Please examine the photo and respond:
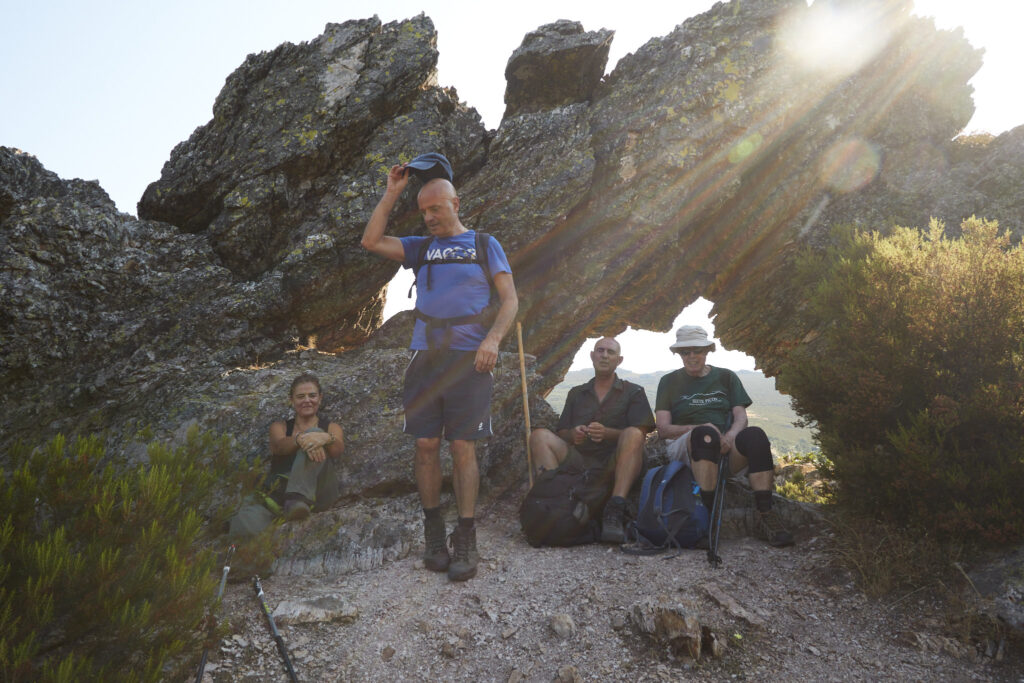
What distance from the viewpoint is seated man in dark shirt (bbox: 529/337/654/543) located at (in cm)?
561

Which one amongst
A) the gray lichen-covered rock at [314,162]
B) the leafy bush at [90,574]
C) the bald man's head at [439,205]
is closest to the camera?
the leafy bush at [90,574]

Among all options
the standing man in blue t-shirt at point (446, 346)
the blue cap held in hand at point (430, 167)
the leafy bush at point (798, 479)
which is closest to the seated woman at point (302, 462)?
the standing man in blue t-shirt at point (446, 346)

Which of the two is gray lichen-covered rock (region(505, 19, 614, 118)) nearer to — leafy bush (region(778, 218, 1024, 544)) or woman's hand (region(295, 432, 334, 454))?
leafy bush (region(778, 218, 1024, 544))

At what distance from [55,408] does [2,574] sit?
5211 mm

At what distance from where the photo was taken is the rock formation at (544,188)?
7461mm

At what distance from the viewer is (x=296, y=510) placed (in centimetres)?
500

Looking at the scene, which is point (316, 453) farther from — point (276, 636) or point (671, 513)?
point (671, 513)

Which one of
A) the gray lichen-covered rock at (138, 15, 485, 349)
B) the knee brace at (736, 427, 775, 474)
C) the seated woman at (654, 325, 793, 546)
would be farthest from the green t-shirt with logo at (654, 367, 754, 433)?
the gray lichen-covered rock at (138, 15, 485, 349)

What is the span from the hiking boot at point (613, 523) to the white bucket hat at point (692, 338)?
2.16 metres

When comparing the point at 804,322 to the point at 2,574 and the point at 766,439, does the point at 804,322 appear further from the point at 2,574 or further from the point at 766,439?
the point at 2,574

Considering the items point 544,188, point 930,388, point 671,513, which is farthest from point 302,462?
point 544,188

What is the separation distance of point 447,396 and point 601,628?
2177 millimetres

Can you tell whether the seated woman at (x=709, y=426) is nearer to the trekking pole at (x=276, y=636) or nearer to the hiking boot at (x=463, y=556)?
the hiking boot at (x=463, y=556)

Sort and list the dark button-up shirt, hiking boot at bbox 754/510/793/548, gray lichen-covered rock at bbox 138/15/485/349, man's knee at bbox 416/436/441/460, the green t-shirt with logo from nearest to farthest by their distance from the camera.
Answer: man's knee at bbox 416/436/441/460
hiking boot at bbox 754/510/793/548
the green t-shirt with logo
the dark button-up shirt
gray lichen-covered rock at bbox 138/15/485/349
